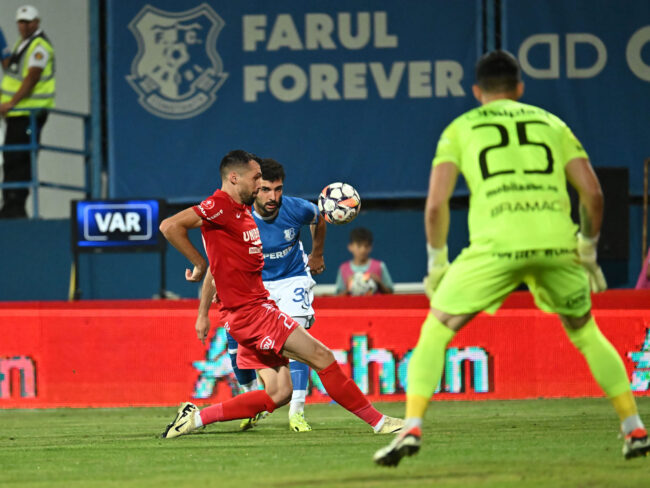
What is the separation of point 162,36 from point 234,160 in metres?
8.70

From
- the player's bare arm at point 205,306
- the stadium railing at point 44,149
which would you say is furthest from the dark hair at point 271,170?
the stadium railing at point 44,149

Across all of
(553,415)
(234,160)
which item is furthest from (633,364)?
(234,160)

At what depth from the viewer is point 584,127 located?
→ 51.3ft

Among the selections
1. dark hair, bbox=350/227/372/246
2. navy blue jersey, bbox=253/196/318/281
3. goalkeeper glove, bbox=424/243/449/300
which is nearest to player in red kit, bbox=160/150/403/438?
navy blue jersey, bbox=253/196/318/281

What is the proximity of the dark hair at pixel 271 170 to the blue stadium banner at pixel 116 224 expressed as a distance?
456 cm

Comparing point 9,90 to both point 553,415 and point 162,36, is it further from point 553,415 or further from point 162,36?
point 553,415

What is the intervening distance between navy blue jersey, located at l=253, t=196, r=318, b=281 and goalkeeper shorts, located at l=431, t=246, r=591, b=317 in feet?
11.4

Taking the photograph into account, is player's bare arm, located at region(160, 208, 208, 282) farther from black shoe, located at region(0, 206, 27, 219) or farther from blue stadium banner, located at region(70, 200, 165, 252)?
black shoe, located at region(0, 206, 27, 219)

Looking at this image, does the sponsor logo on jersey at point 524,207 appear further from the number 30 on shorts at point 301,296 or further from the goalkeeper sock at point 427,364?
the number 30 on shorts at point 301,296

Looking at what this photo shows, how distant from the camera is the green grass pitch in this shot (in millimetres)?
6043

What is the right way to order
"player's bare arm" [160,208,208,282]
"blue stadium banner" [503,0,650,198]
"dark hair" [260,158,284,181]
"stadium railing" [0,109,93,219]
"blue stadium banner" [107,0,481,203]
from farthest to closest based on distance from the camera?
"blue stadium banner" [107,0,481,203], "blue stadium banner" [503,0,650,198], "stadium railing" [0,109,93,219], "dark hair" [260,158,284,181], "player's bare arm" [160,208,208,282]

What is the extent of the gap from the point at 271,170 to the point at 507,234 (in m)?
3.50

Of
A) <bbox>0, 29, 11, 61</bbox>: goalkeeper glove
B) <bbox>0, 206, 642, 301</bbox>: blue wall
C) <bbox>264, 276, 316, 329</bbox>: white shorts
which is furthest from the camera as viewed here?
<bbox>0, 29, 11, 61</bbox>: goalkeeper glove

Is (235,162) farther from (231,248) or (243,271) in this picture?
(243,271)
